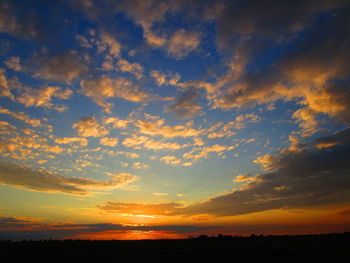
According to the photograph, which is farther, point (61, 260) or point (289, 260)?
point (61, 260)

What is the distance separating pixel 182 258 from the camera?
27.8 metres

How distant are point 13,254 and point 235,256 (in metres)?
29.8

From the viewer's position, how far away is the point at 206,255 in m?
29.4

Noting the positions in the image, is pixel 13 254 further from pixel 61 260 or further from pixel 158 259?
pixel 158 259

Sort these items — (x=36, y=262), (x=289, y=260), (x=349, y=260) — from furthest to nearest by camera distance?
(x=36, y=262)
(x=289, y=260)
(x=349, y=260)

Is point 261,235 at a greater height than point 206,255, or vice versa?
point 261,235

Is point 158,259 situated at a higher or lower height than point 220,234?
lower

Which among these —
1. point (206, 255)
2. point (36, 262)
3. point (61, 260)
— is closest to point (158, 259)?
point (206, 255)

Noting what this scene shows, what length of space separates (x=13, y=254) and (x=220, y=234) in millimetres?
52526

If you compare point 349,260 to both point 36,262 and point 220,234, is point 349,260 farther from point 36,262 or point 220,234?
point 220,234

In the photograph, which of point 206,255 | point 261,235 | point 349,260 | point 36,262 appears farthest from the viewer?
point 261,235

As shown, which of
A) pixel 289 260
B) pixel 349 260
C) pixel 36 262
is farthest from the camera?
pixel 36 262

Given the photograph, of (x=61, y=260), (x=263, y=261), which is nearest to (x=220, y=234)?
(x=263, y=261)

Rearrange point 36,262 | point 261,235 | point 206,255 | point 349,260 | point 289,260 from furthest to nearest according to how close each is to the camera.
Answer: point 261,235, point 206,255, point 36,262, point 289,260, point 349,260
